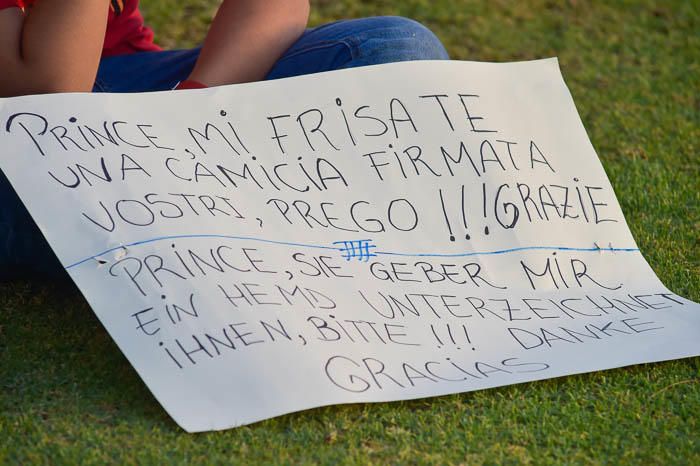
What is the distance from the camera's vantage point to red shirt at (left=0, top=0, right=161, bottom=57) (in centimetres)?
190

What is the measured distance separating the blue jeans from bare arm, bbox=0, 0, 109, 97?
6.3 inches

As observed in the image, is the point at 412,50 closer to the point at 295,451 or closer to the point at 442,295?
the point at 442,295

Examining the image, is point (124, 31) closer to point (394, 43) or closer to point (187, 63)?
point (187, 63)

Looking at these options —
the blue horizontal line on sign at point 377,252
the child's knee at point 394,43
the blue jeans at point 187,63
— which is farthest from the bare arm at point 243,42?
the blue horizontal line on sign at point 377,252

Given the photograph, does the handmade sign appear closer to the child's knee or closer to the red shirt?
the child's knee

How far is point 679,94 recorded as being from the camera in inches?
106

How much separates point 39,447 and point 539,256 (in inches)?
31.0

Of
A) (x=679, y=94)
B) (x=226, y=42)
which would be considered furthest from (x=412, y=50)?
(x=679, y=94)

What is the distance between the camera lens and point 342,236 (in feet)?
5.00

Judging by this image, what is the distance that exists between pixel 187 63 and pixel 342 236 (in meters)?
0.54

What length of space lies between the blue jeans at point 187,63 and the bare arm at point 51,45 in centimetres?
16

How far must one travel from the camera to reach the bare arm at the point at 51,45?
153cm

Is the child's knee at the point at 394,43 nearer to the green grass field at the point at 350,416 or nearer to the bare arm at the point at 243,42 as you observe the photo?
the bare arm at the point at 243,42

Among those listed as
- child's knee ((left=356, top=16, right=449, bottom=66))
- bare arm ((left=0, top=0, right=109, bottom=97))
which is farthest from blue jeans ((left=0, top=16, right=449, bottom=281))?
bare arm ((left=0, top=0, right=109, bottom=97))
